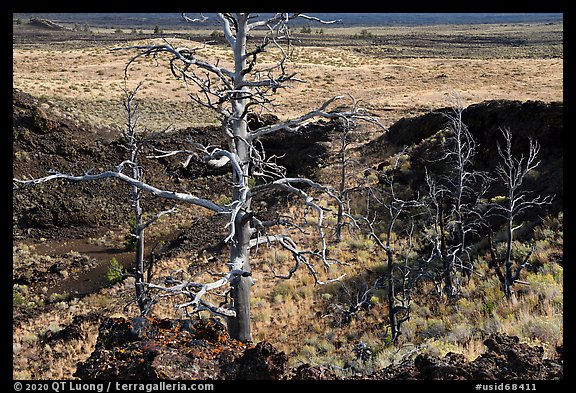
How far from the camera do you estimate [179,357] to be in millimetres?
6812

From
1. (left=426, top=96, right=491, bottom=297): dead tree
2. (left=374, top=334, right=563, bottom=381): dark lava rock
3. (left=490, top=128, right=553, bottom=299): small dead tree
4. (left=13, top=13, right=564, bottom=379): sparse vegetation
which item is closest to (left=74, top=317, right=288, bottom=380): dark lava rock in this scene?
(left=13, top=13, right=564, bottom=379): sparse vegetation

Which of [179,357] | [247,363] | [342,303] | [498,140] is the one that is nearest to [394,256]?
[342,303]

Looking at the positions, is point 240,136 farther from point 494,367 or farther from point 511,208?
point 511,208

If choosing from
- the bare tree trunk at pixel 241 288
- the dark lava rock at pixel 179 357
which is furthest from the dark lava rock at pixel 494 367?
the bare tree trunk at pixel 241 288

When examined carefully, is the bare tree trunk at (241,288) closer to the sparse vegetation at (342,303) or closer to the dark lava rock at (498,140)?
the sparse vegetation at (342,303)

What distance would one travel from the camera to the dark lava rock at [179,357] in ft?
21.6

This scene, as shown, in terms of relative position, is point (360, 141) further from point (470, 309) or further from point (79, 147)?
point (470, 309)

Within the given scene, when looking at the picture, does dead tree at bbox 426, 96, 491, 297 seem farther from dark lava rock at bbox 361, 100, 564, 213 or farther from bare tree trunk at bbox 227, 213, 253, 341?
bare tree trunk at bbox 227, 213, 253, 341

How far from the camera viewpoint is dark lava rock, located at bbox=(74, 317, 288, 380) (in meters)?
6.59

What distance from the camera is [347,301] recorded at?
14.7 meters

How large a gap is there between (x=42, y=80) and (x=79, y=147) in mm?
26851

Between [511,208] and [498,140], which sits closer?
[511,208]
